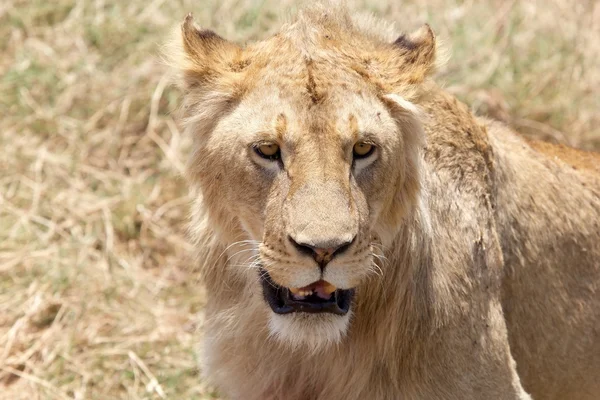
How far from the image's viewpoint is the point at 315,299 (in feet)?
10.0

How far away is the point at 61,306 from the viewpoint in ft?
18.0

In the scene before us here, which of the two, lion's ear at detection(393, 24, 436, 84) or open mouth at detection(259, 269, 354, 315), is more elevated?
lion's ear at detection(393, 24, 436, 84)

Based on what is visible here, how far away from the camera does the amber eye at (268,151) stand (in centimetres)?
304

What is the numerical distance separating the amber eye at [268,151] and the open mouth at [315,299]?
1.35ft

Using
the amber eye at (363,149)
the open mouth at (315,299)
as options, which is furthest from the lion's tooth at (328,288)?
the amber eye at (363,149)

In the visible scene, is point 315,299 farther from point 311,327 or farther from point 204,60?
point 204,60

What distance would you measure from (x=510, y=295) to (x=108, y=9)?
4.70 metres

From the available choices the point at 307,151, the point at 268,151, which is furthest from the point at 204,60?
the point at 307,151

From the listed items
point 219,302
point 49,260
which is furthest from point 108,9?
point 219,302

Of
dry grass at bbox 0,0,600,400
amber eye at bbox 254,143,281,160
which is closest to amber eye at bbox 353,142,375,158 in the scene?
amber eye at bbox 254,143,281,160

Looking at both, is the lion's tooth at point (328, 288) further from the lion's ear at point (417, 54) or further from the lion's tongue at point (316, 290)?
the lion's ear at point (417, 54)

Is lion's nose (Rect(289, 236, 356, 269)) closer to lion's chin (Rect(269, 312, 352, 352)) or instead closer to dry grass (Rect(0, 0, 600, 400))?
lion's chin (Rect(269, 312, 352, 352))

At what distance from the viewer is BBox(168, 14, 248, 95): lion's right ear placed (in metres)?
3.27

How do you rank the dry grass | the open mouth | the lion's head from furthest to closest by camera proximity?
the dry grass < the open mouth < the lion's head
